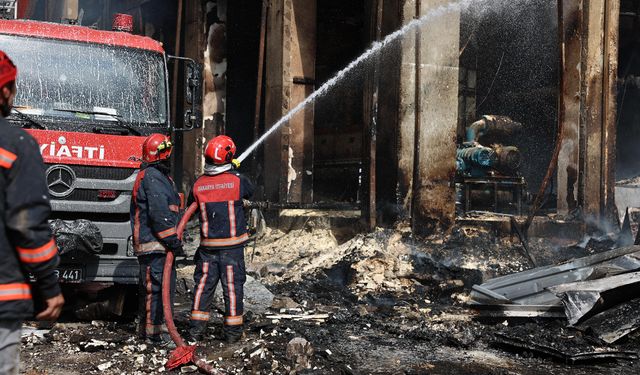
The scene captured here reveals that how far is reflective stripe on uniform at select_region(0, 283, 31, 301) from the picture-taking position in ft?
8.65

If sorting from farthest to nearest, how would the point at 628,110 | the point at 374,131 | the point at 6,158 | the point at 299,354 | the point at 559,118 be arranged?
the point at 628,110, the point at 559,118, the point at 374,131, the point at 299,354, the point at 6,158

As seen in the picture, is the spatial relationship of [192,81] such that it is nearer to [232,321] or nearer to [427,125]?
[232,321]

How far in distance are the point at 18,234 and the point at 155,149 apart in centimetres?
318

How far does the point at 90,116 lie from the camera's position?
6406 mm

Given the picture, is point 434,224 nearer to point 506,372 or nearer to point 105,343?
point 506,372

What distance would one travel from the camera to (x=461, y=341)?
584 cm

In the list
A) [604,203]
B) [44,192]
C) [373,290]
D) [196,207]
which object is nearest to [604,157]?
[604,203]

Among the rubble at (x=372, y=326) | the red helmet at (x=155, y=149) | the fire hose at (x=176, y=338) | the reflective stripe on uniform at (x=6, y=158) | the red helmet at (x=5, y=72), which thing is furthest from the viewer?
the red helmet at (x=155, y=149)

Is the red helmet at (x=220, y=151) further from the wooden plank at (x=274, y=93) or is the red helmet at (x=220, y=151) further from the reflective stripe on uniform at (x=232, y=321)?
the wooden plank at (x=274, y=93)

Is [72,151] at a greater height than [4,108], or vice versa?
[4,108]

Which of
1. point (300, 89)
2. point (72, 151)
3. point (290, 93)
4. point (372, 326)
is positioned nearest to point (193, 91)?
point (72, 151)

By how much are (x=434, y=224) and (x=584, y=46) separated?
4042mm

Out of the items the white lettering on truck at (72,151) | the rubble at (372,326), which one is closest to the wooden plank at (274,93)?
the rubble at (372,326)

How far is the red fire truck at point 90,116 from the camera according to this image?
6082mm
